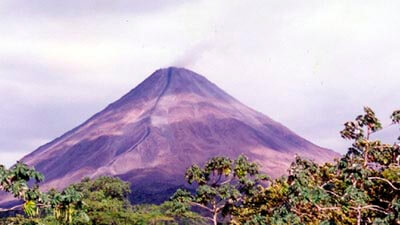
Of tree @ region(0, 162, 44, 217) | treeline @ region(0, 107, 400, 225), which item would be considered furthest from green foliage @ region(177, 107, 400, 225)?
tree @ region(0, 162, 44, 217)

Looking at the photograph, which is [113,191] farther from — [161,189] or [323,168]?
[161,189]

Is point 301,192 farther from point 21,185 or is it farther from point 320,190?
point 21,185

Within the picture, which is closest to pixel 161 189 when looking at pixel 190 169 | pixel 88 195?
pixel 88 195

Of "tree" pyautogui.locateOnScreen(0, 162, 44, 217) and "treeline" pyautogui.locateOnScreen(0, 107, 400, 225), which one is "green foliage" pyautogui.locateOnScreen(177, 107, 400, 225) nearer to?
"treeline" pyautogui.locateOnScreen(0, 107, 400, 225)

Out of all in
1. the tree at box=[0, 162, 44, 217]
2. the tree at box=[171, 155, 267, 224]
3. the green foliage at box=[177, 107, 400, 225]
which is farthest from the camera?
the tree at box=[171, 155, 267, 224]

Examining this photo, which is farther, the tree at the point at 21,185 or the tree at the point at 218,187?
the tree at the point at 218,187

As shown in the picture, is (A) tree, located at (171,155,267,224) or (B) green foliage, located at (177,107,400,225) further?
(A) tree, located at (171,155,267,224)

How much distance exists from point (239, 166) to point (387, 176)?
776 cm

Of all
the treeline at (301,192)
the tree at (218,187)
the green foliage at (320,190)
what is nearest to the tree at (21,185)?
the treeline at (301,192)

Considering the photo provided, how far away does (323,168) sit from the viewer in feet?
68.8

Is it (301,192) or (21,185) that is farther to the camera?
(301,192)

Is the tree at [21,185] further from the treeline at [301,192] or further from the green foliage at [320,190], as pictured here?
the green foliage at [320,190]

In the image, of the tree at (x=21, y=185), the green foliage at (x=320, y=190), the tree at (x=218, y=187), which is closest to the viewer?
the tree at (x=21, y=185)

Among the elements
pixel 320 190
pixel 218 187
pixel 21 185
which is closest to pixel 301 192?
pixel 320 190
